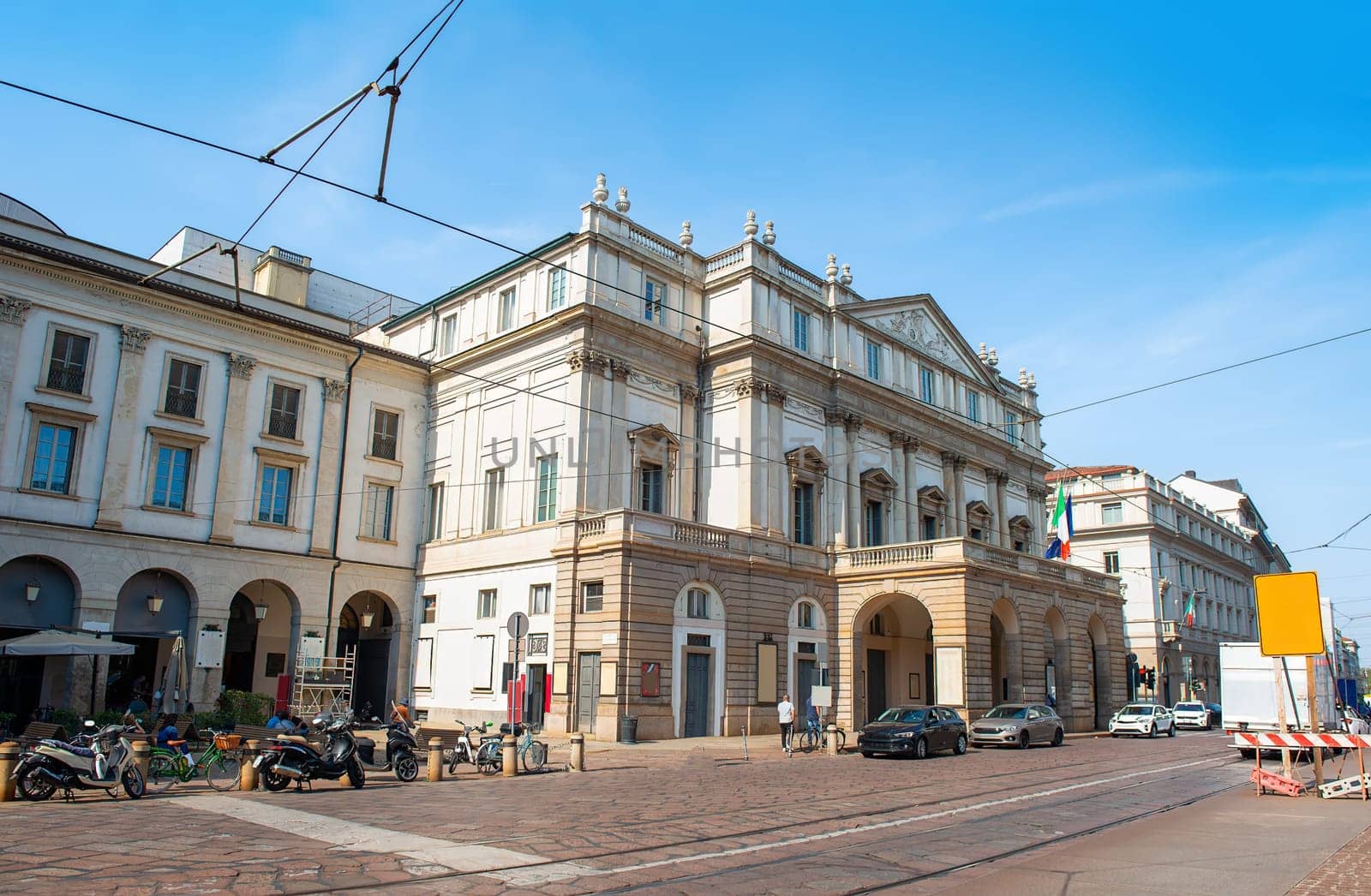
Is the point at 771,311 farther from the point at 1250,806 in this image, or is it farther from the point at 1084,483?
the point at 1084,483

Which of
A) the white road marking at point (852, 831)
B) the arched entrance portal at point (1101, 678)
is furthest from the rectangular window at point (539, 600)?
the arched entrance portal at point (1101, 678)

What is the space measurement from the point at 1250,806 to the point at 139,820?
15.5 metres

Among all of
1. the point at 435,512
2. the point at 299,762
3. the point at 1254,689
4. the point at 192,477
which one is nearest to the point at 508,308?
the point at 435,512

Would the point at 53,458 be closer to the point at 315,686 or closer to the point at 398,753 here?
the point at 315,686

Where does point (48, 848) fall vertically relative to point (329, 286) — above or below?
below

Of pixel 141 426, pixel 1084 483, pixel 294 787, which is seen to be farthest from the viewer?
pixel 1084 483

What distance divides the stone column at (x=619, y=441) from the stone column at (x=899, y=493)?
42.0 ft

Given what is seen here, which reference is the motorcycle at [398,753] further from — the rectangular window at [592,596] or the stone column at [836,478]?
the stone column at [836,478]

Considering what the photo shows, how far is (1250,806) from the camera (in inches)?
604

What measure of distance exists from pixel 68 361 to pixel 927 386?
108 feet

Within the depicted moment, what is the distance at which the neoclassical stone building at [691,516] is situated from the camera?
102 ft

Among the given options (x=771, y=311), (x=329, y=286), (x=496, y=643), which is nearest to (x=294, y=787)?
(x=496, y=643)

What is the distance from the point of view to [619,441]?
112 feet

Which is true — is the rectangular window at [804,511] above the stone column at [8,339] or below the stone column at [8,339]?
below
